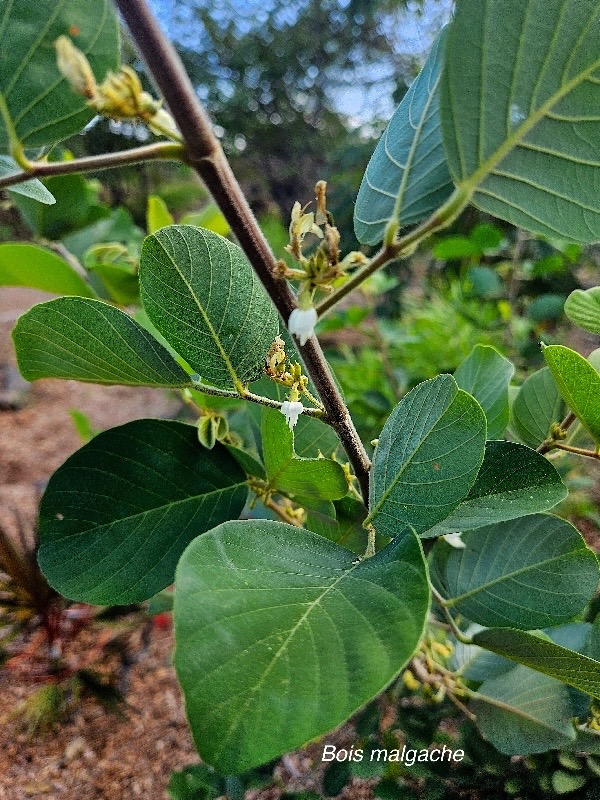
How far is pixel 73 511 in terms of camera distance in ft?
1.35

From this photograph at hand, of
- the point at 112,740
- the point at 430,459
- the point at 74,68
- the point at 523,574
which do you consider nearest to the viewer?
the point at 74,68

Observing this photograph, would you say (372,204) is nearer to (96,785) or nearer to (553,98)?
(553,98)

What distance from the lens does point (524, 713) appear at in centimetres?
52

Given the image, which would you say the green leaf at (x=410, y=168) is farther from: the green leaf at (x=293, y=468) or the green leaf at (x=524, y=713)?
the green leaf at (x=524, y=713)

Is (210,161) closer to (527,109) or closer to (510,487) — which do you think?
(527,109)

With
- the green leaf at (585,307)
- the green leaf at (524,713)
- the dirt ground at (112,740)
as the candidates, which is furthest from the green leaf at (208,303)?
the dirt ground at (112,740)

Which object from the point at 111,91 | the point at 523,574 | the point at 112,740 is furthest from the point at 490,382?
the point at 112,740

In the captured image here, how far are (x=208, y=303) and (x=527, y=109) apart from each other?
19 cm

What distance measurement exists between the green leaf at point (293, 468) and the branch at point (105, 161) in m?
0.17

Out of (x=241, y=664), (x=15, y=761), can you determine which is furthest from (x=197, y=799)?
(x=15, y=761)

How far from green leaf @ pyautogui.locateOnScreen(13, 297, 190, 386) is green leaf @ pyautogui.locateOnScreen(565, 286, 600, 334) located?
0.28 meters

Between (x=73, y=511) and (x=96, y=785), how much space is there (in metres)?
0.73

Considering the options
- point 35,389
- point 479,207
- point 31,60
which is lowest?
point 35,389

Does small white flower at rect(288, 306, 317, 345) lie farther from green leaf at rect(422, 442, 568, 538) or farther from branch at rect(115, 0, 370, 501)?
green leaf at rect(422, 442, 568, 538)
